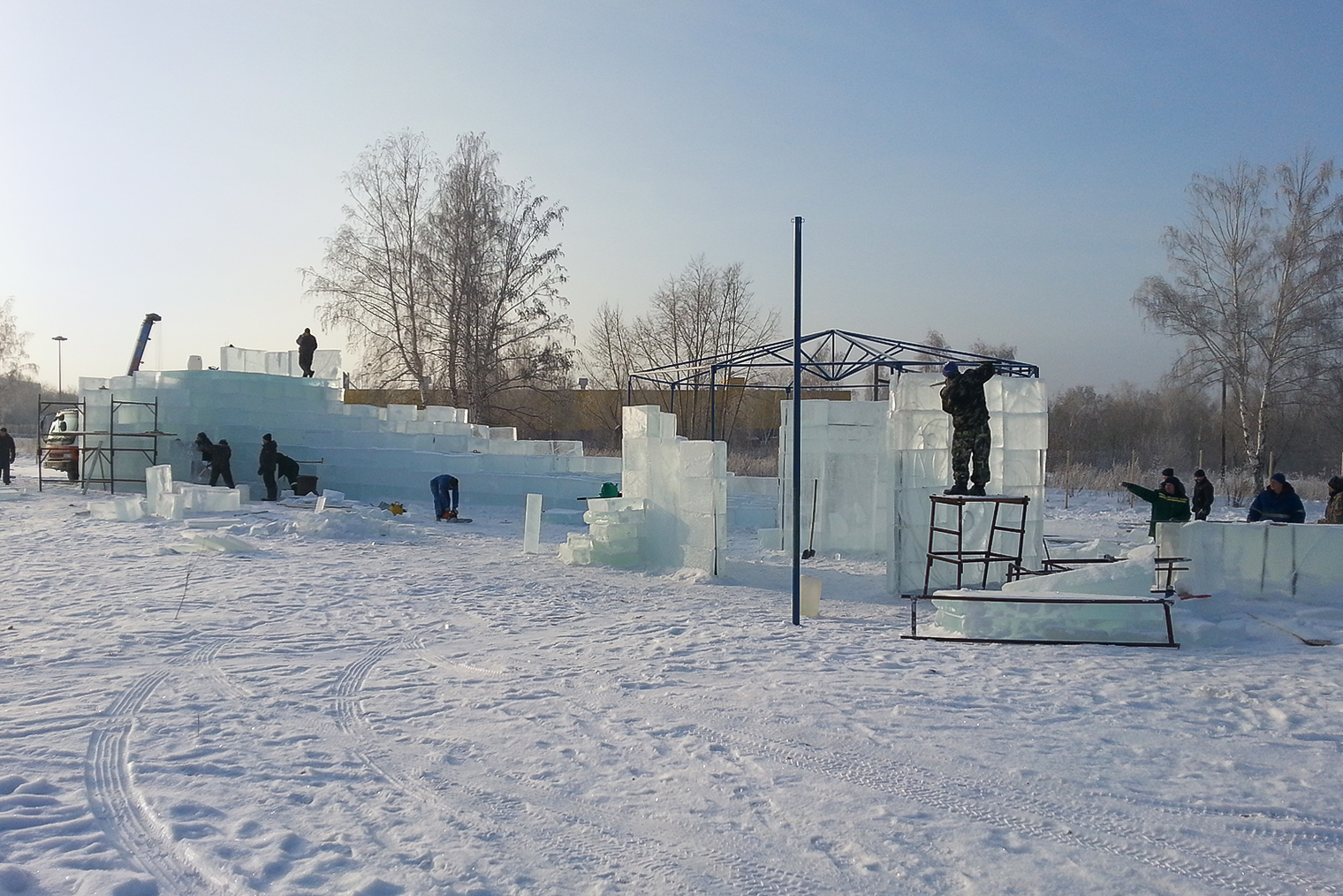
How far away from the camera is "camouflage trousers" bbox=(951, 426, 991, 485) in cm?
992

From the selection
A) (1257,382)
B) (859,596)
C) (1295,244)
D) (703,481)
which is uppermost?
(1295,244)

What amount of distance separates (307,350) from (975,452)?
20.0m

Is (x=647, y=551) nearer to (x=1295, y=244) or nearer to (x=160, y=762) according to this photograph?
(x=160, y=762)

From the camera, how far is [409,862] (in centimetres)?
384

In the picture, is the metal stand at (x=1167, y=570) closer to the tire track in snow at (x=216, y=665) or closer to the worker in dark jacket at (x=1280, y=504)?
the worker in dark jacket at (x=1280, y=504)

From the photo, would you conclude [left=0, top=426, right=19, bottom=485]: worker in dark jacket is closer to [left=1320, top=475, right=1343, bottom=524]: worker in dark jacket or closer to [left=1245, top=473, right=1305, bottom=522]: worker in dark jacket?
A: [left=1245, top=473, right=1305, bottom=522]: worker in dark jacket

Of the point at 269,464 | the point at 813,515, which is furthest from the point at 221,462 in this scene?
the point at 813,515

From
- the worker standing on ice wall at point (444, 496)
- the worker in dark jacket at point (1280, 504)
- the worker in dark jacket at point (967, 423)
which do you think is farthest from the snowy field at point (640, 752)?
the worker standing on ice wall at point (444, 496)

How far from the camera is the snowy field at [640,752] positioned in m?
3.84

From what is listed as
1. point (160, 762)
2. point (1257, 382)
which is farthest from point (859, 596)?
point (1257, 382)

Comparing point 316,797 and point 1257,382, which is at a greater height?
point 1257,382

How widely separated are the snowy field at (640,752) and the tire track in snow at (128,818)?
0.02m

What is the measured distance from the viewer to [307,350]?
2481cm

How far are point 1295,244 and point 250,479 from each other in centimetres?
2920
